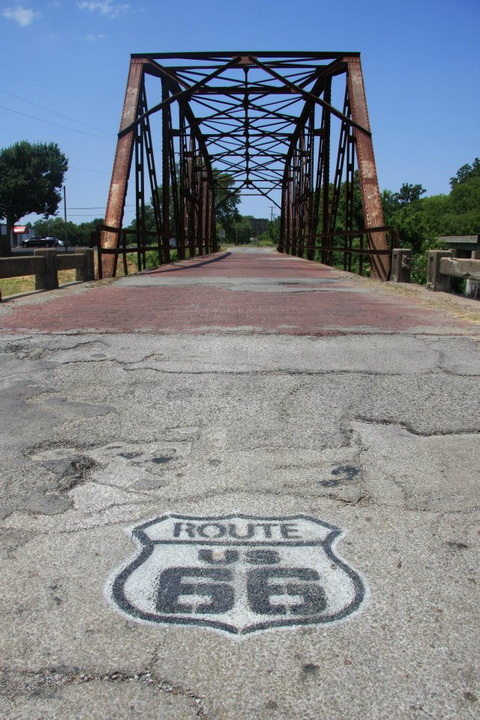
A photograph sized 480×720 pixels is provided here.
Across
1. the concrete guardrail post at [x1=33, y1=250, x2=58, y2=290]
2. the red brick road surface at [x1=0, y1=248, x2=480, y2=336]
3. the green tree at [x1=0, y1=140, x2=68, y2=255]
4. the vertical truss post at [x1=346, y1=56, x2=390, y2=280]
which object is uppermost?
the green tree at [x1=0, y1=140, x2=68, y2=255]

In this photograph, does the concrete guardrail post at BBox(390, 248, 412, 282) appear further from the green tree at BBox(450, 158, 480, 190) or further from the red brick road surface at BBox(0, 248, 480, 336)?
the green tree at BBox(450, 158, 480, 190)

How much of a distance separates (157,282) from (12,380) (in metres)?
7.56

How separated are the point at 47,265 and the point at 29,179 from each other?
53.3 meters

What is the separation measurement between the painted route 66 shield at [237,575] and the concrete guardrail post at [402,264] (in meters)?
9.03

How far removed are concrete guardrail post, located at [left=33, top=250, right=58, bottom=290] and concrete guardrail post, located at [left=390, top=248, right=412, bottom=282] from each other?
560 cm

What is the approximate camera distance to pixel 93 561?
2.20m

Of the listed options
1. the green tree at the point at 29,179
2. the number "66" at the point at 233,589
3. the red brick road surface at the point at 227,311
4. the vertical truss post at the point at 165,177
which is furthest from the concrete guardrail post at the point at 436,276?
the green tree at the point at 29,179

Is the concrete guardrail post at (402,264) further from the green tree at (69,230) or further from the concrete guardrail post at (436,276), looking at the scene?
the green tree at (69,230)

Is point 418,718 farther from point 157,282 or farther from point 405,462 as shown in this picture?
point 157,282

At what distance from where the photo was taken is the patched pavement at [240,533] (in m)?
1.66

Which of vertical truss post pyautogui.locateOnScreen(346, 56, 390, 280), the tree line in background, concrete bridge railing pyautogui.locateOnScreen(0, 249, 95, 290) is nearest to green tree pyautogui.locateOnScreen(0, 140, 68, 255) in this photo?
the tree line in background

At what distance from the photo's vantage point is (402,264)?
1095cm

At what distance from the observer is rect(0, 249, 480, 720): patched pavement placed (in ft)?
5.44

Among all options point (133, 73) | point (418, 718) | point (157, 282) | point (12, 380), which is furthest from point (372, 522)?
point (133, 73)
